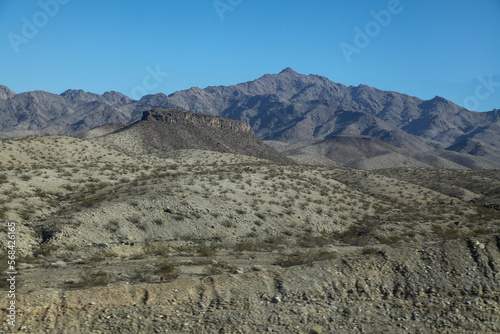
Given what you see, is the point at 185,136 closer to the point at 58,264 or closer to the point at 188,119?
the point at 188,119

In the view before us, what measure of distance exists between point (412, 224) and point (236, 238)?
43.5ft

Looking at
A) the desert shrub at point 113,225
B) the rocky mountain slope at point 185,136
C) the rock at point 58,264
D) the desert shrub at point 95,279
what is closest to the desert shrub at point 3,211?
the desert shrub at point 113,225

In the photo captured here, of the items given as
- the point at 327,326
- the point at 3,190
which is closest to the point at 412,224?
the point at 327,326

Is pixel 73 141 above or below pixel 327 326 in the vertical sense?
above

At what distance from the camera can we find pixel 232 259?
16.2 metres

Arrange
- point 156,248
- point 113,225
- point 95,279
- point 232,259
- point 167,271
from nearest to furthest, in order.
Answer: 1. point 95,279
2. point 167,271
3. point 232,259
4. point 156,248
5. point 113,225

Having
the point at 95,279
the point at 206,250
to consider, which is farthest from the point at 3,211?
the point at 206,250

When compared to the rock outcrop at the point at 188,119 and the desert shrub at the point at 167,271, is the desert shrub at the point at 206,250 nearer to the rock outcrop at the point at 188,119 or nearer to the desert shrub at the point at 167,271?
the desert shrub at the point at 167,271

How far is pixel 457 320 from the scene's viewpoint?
10.9 m

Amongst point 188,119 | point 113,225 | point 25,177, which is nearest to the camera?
point 113,225

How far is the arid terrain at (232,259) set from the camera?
1058cm

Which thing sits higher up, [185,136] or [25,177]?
[185,136]

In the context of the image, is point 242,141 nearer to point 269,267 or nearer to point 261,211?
point 261,211

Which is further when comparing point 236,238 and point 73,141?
point 73,141
